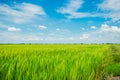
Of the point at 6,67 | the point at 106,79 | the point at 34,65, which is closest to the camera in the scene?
the point at 6,67

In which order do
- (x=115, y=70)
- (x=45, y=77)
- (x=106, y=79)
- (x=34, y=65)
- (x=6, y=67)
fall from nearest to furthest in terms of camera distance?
(x=45, y=77)
(x=6, y=67)
(x=34, y=65)
(x=106, y=79)
(x=115, y=70)

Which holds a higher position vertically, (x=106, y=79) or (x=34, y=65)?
(x=34, y=65)

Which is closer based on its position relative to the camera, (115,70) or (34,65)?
(34,65)

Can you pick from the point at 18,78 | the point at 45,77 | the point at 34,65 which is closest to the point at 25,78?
the point at 18,78

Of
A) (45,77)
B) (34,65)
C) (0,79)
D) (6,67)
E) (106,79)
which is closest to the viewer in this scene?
Result: (45,77)

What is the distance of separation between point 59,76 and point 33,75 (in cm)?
48

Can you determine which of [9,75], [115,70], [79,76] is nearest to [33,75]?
[9,75]

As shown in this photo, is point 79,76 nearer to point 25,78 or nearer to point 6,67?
point 25,78

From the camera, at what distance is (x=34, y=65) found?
418 centimetres

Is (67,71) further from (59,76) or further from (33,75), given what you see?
(33,75)

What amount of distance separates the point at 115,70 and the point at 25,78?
3.42 meters

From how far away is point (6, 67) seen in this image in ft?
12.4

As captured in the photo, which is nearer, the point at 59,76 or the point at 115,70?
the point at 59,76

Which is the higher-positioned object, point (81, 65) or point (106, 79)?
point (81, 65)
